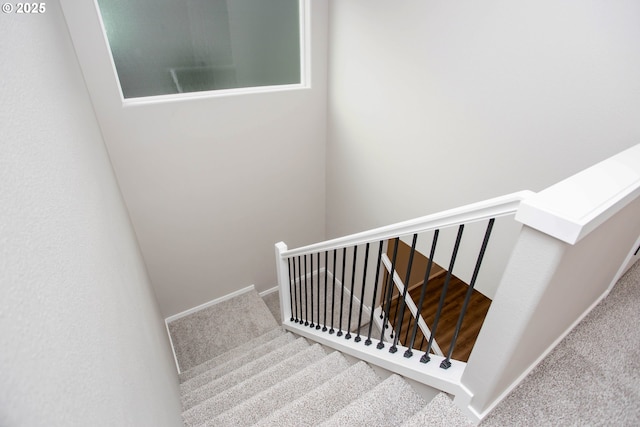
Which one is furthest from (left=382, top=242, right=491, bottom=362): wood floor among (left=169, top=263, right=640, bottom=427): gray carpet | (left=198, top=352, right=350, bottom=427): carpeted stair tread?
(left=169, top=263, right=640, bottom=427): gray carpet

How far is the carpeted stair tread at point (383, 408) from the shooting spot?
1.43 m

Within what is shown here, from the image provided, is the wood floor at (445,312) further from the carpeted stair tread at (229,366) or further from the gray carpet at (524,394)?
the gray carpet at (524,394)

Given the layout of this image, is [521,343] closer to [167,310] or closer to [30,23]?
[30,23]

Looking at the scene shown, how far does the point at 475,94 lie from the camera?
7.43 feet

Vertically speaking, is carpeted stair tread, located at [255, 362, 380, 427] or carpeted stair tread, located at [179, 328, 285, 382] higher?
carpeted stair tread, located at [255, 362, 380, 427]

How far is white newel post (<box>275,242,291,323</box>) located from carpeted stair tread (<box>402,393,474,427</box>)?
175 cm

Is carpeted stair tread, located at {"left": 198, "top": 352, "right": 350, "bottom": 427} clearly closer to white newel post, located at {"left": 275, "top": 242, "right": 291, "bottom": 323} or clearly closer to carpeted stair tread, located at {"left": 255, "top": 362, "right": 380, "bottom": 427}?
carpeted stair tread, located at {"left": 255, "top": 362, "right": 380, "bottom": 427}

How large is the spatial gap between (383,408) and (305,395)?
47cm

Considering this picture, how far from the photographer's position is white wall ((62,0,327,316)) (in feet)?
9.64

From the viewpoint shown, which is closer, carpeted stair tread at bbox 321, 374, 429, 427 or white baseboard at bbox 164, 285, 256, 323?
carpeted stair tread at bbox 321, 374, 429, 427

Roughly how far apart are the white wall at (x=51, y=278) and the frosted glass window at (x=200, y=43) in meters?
1.73

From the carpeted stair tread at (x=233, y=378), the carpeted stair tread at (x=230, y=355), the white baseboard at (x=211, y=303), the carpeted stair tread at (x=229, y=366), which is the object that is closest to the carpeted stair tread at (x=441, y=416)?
the carpeted stair tread at (x=233, y=378)

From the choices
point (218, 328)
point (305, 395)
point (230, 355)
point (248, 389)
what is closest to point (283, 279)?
point (248, 389)

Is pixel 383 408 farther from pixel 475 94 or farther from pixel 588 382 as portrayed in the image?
pixel 475 94
